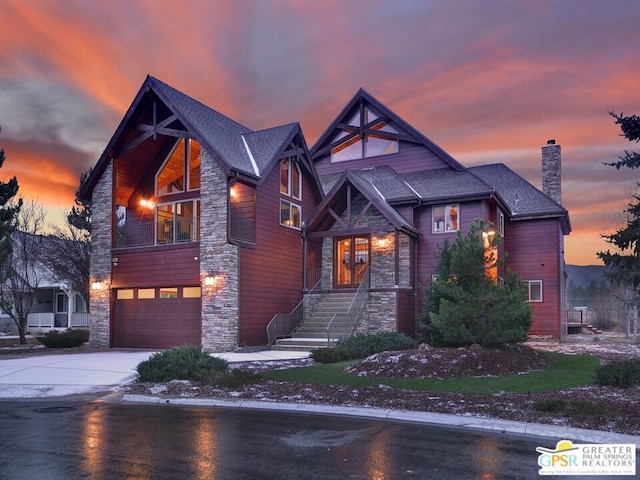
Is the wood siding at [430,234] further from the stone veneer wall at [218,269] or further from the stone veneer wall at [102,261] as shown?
the stone veneer wall at [102,261]

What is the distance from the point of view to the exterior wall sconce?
67.3 ft

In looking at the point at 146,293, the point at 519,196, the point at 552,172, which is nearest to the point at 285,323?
the point at 146,293

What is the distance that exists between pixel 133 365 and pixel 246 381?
5.30 m

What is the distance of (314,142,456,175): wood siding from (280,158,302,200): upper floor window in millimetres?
5529

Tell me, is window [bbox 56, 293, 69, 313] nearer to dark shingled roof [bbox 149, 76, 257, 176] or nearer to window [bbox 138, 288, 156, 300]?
window [bbox 138, 288, 156, 300]

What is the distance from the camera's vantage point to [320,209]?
25.0 m

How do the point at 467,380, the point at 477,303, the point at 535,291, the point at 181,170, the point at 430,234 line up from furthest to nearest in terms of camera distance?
1. the point at 535,291
2. the point at 430,234
3. the point at 181,170
4. the point at 477,303
5. the point at 467,380

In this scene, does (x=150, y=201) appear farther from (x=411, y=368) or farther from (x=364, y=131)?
(x=411, y=368)

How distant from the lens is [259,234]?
22406 millimetres

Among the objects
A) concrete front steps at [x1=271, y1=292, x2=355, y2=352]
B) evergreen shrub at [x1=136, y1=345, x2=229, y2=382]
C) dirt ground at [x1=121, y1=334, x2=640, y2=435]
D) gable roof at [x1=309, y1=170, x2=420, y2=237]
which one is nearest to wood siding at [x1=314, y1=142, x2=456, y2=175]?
gable roof at [x1=309, y1=170, x2=420, y2=237]

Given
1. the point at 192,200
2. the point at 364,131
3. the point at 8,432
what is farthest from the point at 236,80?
the point at 8,432

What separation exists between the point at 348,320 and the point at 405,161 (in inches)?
429

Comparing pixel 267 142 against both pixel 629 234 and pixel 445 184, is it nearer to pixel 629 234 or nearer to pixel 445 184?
pixel 445 184

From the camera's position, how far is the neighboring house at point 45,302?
31.9 m
